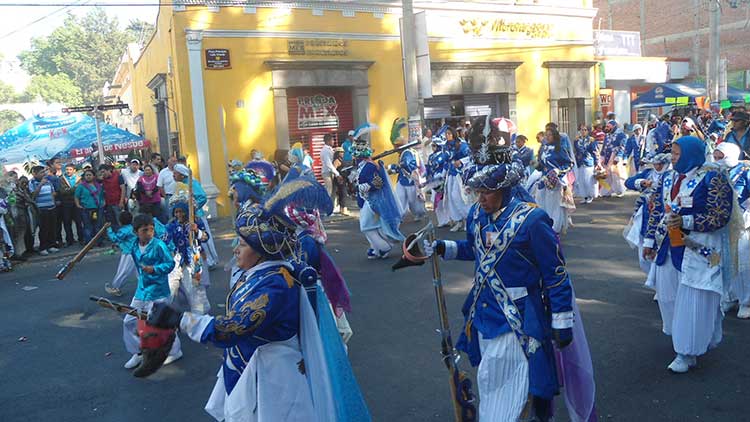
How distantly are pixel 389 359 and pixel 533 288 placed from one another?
2369 millimetres

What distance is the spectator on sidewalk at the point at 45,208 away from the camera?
1183cm

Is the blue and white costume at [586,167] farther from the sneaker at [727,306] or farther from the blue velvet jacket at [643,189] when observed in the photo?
the sneaker at [727,306]

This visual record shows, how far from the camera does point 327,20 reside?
16.4m

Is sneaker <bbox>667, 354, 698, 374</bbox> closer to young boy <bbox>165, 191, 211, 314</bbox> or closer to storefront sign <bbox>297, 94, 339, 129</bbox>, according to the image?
young boy <bbox>165, 191, 211, 314</bbox>

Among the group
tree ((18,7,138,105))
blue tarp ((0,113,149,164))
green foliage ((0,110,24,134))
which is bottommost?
blue tarp ((0,113,149,164))

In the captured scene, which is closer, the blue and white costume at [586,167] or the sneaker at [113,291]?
the sneaker at [113,291]

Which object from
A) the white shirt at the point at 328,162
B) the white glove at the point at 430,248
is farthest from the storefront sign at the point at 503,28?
the white glove at the point at 430,248

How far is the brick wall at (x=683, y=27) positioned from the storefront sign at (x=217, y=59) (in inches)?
970

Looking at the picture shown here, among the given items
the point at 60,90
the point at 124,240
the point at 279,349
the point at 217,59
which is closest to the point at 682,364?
the point at 279,349

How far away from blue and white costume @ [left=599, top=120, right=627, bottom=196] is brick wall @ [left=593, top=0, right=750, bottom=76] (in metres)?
19.7

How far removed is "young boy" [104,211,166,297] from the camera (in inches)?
255

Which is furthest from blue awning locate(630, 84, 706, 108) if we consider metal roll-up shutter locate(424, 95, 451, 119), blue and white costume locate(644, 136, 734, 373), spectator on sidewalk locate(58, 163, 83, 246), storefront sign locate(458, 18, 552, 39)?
blue and white costume locate(644, 136, 734, 373)

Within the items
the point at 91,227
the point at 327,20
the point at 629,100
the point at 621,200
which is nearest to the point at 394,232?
the point at 91,227

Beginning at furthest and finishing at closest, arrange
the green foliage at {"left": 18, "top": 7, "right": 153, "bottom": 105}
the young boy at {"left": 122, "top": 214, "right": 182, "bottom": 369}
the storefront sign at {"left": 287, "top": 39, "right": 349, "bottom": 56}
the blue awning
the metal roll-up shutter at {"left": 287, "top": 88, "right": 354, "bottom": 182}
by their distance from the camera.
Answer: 1. the green foliage at {"left": 18, "top": 7, "right": 153, "bottom": 105}
2. the blue awning
3. the metal roll-up shutter at {"left": 287, "top": 88, "right": 354, "bottom": 182}
4. the storefront sign at {"left": 287, "top": 39, "right": 349, "bottom": 56}
5. the young boy at {"left": 122, "top": 214, "right": 182, "bottom": 369}
